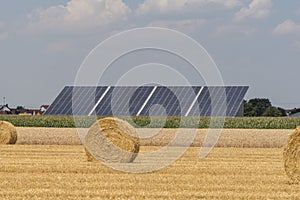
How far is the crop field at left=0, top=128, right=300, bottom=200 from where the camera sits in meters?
13.5

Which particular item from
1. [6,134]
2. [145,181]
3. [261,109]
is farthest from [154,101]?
[261,109]

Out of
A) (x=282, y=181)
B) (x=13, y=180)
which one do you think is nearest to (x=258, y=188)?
(x=282, y=181)

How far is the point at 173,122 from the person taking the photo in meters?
42.7

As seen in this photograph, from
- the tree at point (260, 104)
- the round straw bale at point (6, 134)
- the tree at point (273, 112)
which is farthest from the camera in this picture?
the tree at point (260, 104)

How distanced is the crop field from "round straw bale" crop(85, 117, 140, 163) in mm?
557

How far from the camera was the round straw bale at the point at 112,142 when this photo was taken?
2044 cm

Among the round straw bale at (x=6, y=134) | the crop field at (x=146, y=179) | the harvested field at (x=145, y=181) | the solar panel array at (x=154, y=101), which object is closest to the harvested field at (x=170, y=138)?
the round straw bale at (x=6, y=134)

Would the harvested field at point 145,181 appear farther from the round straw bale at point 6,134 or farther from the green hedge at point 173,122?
the green hedge at point 173,122

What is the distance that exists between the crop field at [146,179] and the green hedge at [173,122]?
18185 mm

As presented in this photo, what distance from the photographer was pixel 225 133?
35875 mm

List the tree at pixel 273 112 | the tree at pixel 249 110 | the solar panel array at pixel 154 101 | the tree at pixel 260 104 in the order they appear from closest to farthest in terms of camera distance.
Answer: the solar panel array at pixel 154 101 → the tree at pixel 249 110 → the tree at pixel 273 112 → the tree at pixel 260 104

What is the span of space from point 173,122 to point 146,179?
87.6 ft

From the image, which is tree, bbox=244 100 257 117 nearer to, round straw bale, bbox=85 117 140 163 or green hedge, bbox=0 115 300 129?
green hedge, bbox=0 115 300 129

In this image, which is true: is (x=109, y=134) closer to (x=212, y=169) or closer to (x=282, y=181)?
(x=212, y=169)
